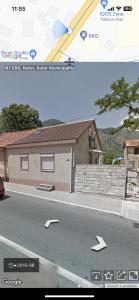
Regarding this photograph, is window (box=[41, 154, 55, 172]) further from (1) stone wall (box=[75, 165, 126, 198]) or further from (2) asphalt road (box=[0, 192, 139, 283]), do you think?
(2) asphalt road (box=[0, 192, 139, 283])

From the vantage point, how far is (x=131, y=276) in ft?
8.93

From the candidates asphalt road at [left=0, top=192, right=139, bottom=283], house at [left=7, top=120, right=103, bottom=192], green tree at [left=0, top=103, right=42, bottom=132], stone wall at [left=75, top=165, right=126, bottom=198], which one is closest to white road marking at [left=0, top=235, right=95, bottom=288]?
asphalt road at [left=0, top=192, right=139, bottom=283]

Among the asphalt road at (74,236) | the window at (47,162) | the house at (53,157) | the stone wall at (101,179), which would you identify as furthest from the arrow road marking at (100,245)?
the window at (47,162)

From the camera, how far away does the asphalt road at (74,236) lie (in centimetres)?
356

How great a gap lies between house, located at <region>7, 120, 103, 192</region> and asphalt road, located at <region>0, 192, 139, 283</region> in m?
3.98

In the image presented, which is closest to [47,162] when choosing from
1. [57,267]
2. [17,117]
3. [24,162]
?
[24,162]

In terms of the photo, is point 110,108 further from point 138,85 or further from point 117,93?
point 138,85

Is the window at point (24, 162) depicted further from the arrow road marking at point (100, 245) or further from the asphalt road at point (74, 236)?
the arrow road marking at point (100, 245)

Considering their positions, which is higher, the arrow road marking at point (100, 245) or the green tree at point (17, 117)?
the green tree at point (17, 117)

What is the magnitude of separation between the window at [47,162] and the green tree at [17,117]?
2007cm

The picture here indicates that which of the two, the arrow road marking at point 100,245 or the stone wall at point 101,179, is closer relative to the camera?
the arrow road marking at point 100,245

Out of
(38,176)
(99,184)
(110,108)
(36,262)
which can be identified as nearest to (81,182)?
(99,184)
